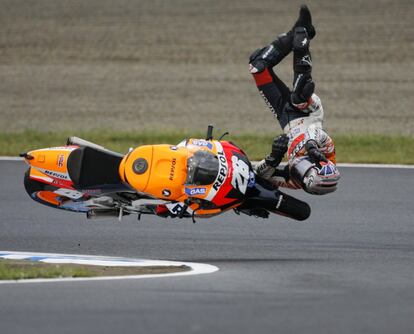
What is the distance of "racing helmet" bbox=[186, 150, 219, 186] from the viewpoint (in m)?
7.89

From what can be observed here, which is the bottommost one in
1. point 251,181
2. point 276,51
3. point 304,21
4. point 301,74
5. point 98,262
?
point 98,262

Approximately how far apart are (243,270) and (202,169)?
0.80 meters

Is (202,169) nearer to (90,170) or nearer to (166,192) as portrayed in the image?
(166,192)

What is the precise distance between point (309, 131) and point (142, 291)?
Result: 2.45 metres

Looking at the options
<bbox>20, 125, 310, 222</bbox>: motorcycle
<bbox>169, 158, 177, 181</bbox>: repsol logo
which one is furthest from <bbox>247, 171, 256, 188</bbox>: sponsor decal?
<bbox>169, 158, 177, 181</bbox>: repsol logo

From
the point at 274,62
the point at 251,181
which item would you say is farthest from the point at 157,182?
the point at 274,62

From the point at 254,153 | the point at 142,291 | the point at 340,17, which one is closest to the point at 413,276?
the point at 142,291

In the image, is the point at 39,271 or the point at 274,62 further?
the point at 274,62

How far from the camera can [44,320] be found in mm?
5543

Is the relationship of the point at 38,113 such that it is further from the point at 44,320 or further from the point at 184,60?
the point at 44,320

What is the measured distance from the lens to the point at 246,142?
16078mm

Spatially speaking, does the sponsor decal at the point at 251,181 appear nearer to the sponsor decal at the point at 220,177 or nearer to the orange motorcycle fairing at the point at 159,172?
the sponsor decal at the point at 220,177

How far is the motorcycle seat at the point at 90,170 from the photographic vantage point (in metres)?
8.19

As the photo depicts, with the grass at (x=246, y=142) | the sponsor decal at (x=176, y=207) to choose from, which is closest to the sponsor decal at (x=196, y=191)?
the sponsor decal at (x=176, y=207)
